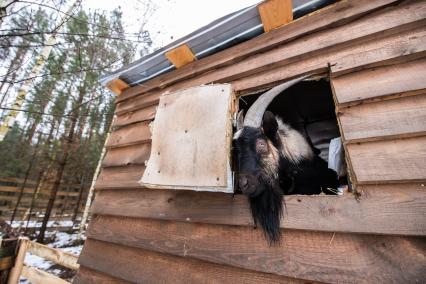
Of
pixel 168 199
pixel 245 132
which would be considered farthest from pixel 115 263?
pixel 245 132

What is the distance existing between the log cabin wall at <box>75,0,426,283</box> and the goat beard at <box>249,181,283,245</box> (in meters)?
0.06

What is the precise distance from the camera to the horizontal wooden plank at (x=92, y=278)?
2.29 m

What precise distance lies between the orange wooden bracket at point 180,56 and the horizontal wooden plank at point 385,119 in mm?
1928

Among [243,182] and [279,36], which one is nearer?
[243,182]

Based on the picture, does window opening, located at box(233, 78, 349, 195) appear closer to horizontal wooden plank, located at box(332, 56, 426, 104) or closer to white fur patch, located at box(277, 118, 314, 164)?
white fur patch, located at box(277, 118, 314, 164)

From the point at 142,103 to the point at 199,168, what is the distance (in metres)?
1.84

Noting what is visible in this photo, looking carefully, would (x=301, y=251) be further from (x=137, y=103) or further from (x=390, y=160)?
(x=137, y=103)

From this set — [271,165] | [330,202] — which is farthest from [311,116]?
[330,202]

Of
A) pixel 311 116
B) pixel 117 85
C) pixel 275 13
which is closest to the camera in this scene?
pixel 275 13

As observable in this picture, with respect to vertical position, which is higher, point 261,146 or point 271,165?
point 261,146

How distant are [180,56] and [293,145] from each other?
1.86 metres

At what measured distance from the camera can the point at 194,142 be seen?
190 centimetres

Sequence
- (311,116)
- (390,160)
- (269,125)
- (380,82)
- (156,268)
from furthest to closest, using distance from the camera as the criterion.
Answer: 1. (311,116)
2. (269,125)
3. (156,268)
4. (380,82)
5. (390,160)

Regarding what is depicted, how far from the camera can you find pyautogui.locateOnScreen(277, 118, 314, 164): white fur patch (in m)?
2.70
